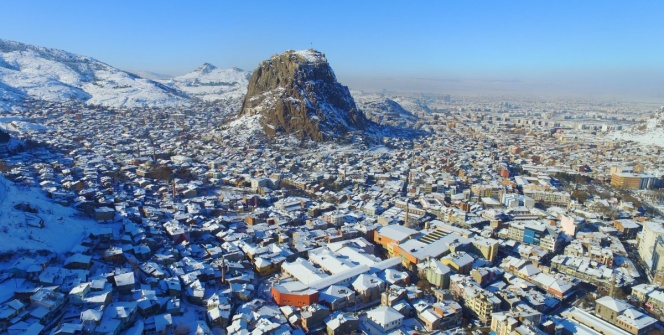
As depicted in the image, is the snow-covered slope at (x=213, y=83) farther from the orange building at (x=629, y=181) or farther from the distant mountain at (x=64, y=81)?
the orange building at (x=629, y=181)

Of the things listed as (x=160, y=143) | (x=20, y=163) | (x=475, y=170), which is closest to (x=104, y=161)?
(x=20, y=163)

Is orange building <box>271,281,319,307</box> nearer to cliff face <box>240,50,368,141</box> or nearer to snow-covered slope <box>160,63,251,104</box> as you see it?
cliff face <box>240,50,368,141</box>

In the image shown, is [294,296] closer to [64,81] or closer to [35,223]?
[35,223]

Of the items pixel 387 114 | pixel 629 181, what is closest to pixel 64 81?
pixel 387 114

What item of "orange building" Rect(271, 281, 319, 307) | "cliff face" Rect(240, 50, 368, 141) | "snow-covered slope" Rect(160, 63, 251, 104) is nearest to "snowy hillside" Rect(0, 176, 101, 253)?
"orange building" Rect(271, 281, 319, 307)

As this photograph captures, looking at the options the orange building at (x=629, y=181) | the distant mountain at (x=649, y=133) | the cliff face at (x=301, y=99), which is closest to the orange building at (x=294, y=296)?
the orange building at (x=629, y=181)
